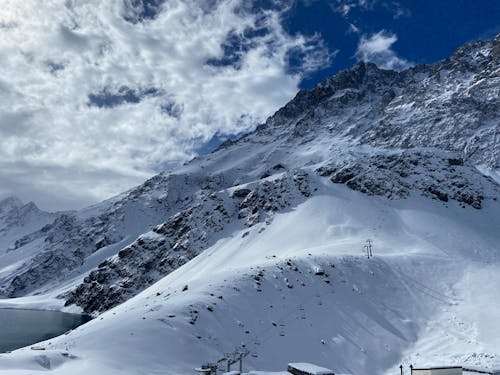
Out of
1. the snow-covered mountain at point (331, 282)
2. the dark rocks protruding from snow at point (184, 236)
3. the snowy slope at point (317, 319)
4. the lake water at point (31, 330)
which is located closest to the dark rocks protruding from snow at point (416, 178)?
the snow-covered mountain at point (331, 282)

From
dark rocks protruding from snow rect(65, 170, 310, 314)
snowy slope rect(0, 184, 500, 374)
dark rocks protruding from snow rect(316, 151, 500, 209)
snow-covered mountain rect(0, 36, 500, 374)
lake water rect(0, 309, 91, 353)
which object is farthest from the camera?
dark rocks protruding from snow rect(65, 170, 310, 314)

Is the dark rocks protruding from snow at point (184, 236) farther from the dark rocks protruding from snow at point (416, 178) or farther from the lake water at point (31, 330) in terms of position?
the dark rocks protruding from snow at point (416, 178)

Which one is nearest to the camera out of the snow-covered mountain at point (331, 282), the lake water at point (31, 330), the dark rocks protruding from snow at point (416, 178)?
the snow-covered mountain at point (331, 282)

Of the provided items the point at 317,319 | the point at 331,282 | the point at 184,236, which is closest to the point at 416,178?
the point at 184,236

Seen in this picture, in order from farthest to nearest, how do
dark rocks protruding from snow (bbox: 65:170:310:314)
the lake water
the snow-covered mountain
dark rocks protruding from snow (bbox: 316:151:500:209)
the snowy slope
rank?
1. dark rocks protruding from snow (bbox: 65:170:310:314)
2. dark rocks protruding from snow (bbox: 316:151:500:209)
3. the lake water
4. the snow-covered mountain
5. the snowy slope

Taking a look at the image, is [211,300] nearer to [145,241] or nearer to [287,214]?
[287,214]

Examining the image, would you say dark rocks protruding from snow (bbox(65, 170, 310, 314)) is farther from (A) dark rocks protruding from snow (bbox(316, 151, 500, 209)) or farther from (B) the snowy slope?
(B) the snowy slope

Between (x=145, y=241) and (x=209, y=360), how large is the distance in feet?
403

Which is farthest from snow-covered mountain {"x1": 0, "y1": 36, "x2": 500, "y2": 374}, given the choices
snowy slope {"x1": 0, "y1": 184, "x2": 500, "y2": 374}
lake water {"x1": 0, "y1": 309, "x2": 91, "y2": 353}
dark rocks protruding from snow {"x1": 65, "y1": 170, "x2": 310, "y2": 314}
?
lake water {"x1": 0, "y1": 309, "x2": 91, "y2": 353}

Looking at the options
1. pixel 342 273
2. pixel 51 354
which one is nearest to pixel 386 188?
pixel 342 273

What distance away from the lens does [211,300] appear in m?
45.7

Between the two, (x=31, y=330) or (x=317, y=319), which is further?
(x=31, y=330)

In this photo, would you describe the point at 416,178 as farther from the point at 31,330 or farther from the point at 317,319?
the point at 31,330

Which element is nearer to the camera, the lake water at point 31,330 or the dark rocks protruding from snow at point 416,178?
the lake water at point 31,330
